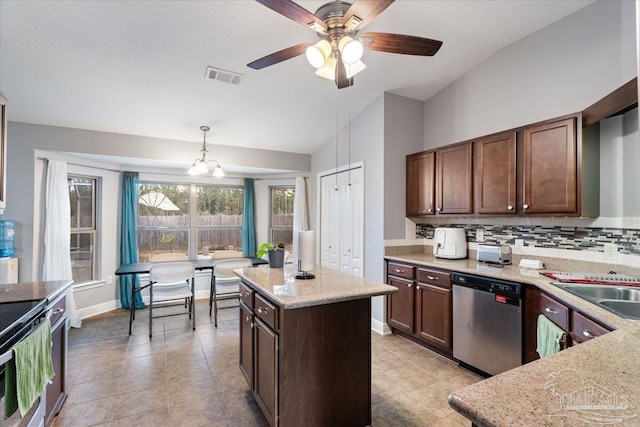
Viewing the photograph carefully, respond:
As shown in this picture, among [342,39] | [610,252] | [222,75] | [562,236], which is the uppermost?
[222,75]

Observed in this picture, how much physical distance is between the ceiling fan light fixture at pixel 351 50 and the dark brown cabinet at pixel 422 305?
6.64 feet

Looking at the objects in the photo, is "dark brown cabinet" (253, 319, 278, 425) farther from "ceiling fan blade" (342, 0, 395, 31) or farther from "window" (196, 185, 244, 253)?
"window" (196, 185, 244, 253)

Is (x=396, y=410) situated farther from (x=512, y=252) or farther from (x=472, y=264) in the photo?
(x=512, y=252)

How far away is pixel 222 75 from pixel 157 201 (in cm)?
294

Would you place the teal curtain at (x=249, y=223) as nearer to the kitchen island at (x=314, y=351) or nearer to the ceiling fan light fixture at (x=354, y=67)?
the kitchen island at (x=314, y=351)

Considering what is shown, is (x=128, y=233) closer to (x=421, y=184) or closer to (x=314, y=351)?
(x=314, y=351)

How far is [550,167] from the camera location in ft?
8.45

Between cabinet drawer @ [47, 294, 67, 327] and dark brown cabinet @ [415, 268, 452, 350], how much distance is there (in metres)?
3.11

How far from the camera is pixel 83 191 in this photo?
442cm

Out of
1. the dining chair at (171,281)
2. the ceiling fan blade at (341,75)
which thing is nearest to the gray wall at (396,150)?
the ceiling fan blade at (341,75)

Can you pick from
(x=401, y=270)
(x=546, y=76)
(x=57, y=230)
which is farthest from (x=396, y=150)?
(x=57, y=230)

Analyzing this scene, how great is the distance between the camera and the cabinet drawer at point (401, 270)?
11.2 feet

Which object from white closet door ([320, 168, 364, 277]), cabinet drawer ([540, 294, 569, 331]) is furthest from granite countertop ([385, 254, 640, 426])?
white closet door ([320, 168, 364, 277])

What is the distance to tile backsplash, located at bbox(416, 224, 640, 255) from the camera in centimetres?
238
